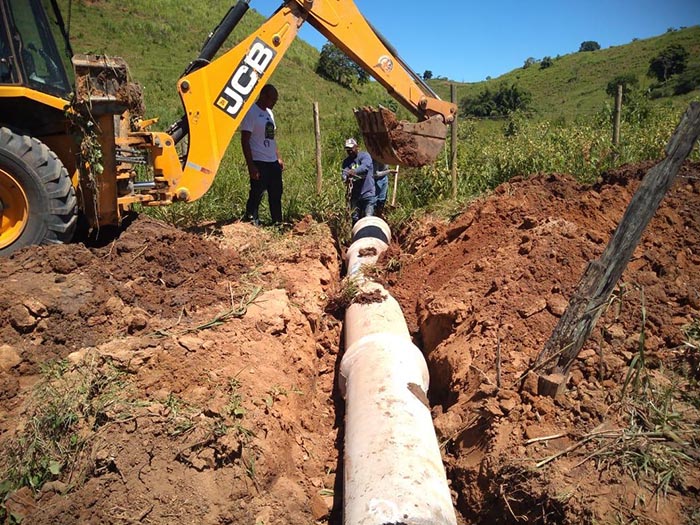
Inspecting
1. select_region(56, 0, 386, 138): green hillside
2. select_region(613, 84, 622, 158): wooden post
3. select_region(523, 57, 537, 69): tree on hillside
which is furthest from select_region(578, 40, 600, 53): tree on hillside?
select_region(613, 84, 622, 158): wooden post

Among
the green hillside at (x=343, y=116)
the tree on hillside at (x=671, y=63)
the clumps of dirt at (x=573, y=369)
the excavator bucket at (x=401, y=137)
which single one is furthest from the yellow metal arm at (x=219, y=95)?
the tree on hillside at (x=671, y=63)

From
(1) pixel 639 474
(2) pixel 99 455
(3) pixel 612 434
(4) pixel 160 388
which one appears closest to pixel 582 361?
(3) pixel 612 434

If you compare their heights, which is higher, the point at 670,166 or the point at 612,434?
the point at 670,166

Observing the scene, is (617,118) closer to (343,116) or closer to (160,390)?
(160,390)

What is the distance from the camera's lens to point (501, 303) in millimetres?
4262

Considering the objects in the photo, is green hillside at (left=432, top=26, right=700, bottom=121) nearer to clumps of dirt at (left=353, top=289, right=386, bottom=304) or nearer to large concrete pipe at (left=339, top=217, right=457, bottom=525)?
clumps of dirt at (left=353, top=289, right=386, bottom=304)

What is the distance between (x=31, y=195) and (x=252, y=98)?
8.34 ft

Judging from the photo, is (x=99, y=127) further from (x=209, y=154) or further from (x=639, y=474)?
(x=639, y=474)

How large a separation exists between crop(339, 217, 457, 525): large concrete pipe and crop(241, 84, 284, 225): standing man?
115 inches

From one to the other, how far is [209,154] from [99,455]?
3721mm

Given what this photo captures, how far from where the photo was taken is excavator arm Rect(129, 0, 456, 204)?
5.55 m

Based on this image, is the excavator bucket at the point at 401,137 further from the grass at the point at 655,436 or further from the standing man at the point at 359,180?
the grass at the point at 655,436

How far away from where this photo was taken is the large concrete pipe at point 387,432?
2.55 m

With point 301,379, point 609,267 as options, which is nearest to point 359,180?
point 301,379
